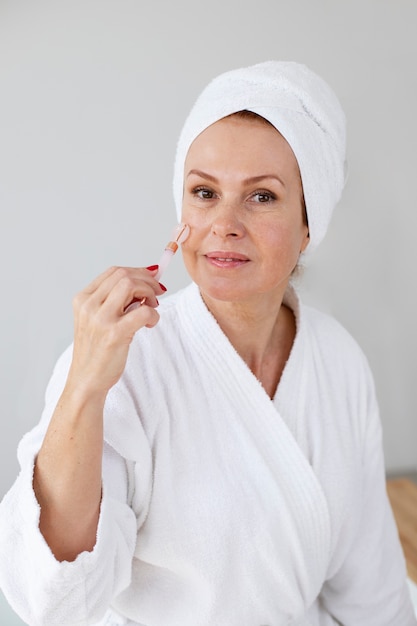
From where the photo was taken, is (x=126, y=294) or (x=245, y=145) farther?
(x=245, y=145)

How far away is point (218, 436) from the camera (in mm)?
1113

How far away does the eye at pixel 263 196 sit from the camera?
3.53 feet

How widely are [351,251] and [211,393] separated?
3.10 feet

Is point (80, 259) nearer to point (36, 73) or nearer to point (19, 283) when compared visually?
point (19, 283)

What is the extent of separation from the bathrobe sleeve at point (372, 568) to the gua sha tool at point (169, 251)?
488mm

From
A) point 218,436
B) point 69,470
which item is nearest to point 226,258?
point 218,436

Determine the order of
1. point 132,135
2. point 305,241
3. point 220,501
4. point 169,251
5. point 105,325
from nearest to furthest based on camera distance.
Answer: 1. point 105,325
2. point 169,251
3. point 220,501
4. point 305,241
5. point 132,135

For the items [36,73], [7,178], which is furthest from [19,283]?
[36,73]

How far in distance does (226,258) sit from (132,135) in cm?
77

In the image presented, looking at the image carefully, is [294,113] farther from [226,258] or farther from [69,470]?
[69,470]

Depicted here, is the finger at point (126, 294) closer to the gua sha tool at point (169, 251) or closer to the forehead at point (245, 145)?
the gua sha tool at point (169, 251)

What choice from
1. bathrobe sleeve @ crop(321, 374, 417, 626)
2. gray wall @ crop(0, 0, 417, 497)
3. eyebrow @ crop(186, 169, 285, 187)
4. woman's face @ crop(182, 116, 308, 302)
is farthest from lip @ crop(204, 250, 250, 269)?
gray wall @ crop(0, 0, 417, 497)

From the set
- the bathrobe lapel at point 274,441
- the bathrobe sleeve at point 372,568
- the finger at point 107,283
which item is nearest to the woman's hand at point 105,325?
the finger at point 107,283

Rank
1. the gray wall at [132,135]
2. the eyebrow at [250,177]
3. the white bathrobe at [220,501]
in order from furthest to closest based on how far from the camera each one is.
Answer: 1. the gray wall at [132,135]
2. the eyebrow at [250,177]
3. the white bathrobe at [220,501]
